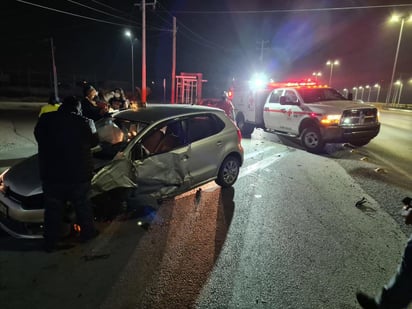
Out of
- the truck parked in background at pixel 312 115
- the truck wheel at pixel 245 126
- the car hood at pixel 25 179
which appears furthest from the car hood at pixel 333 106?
the car hood at pixel 25 179

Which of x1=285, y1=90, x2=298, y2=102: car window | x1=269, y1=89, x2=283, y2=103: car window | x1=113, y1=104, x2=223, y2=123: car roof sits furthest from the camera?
x1=269, y1=89, x2=283, y2=103: car window

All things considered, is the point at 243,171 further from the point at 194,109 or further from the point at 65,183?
the point at 65,183

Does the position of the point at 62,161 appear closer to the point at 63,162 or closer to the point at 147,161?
the point at 63,162

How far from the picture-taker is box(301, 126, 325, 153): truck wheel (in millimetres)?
9234

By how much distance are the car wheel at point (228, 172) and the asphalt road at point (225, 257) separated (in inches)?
8.5

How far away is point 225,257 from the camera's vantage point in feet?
11.6

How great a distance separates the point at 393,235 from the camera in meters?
4.13

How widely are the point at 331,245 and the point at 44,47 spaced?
58029mm

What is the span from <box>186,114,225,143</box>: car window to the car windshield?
17.6 feet

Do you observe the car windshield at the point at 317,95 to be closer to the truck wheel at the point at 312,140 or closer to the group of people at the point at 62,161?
the truck wheel at the point at 312,140

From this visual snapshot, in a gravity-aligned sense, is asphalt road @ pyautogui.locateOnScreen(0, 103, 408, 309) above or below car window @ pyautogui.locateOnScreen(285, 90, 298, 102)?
below

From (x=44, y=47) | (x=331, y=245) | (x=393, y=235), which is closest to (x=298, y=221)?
(x=331, y=245)

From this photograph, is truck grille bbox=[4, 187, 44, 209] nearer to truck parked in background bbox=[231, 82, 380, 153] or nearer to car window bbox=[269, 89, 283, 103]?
truck parked in background bbox=[231, 82, 380, 153]

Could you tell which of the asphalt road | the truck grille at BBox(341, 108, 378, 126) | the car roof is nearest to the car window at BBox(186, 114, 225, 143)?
the car roof
